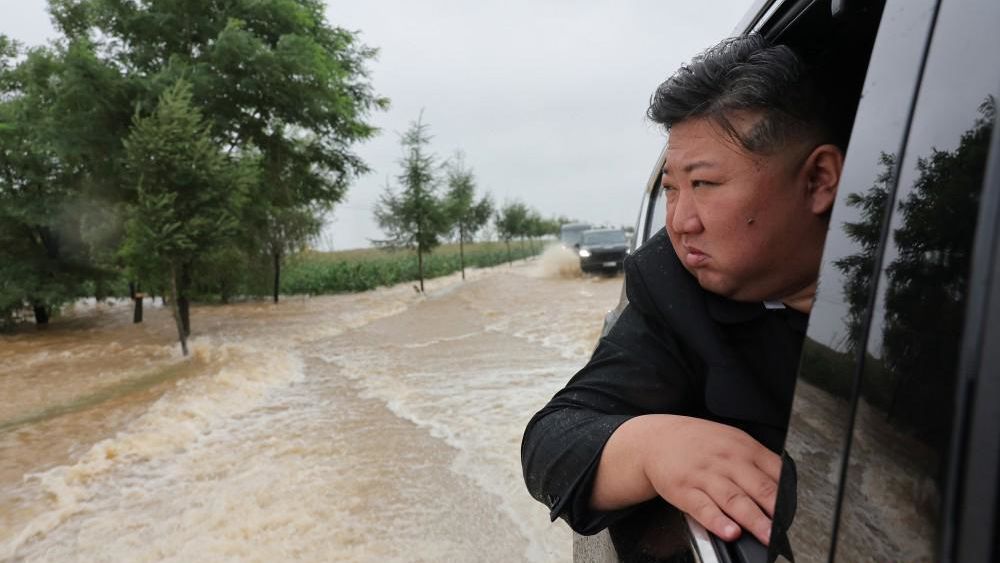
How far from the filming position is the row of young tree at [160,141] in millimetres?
11141

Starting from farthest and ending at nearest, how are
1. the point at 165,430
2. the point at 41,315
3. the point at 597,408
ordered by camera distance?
the point at 41,315
the point at 165,430
the point at 597,408

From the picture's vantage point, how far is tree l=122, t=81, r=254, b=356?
10.7m

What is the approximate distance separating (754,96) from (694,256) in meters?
0.29

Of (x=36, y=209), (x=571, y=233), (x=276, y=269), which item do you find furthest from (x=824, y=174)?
(x=571, y=233)

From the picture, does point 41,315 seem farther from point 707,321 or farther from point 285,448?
point 707,321

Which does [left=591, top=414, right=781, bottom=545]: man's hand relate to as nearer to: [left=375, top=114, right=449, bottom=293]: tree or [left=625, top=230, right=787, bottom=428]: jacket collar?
[left=625, top=230, right=787, bottom=428]: jacket collar

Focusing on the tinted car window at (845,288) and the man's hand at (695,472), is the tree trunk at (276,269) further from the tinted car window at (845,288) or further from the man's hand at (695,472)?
the tinted car window at (845,288)

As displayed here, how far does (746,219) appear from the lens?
3.30ft

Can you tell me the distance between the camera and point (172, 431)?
616 cm

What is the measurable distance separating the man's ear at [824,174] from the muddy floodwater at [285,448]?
2.98 meters

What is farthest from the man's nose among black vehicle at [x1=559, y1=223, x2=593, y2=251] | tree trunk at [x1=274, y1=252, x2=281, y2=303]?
black vehicle at [x1=559, y1=223, x2=593, y2=251]

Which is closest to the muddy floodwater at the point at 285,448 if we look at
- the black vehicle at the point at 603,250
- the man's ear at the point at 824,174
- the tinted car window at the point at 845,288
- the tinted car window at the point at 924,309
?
the man's ear at the point at 824,174

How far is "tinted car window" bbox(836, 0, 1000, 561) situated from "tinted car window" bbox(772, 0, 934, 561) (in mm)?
27

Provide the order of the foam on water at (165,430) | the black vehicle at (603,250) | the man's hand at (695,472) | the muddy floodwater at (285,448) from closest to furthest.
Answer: the man's hand at (695,472) < the muddy floodwater at (285,448) < the foam on water at (165,430) < the black vehicle at (603,250)
